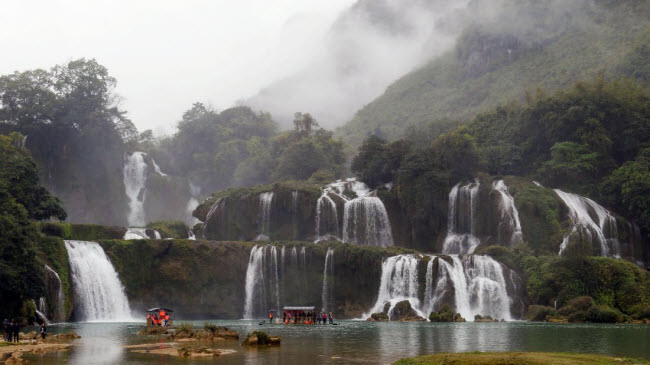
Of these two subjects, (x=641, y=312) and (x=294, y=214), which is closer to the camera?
(x=641, y=312)

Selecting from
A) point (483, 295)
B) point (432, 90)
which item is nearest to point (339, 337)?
point (483, 295)

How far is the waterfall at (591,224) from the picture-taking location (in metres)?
68.8

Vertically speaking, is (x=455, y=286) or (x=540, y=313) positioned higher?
(x=455, y=286)

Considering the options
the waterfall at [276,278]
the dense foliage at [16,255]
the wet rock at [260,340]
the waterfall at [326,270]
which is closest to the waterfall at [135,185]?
the waterfall at [276,278]

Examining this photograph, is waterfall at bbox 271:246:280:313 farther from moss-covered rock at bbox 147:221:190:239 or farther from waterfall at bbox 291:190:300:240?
moss-covered rock at bbox 147:221:190:239

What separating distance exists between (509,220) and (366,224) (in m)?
14.7

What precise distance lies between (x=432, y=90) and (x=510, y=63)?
20.3m

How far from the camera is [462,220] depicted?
250 feet

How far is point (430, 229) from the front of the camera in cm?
7794

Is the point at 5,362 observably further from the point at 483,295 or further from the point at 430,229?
the point at 430,229

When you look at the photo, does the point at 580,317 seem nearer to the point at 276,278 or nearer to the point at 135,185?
the point at 276,278

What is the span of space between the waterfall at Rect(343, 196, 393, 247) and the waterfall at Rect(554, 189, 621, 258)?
1816 cm

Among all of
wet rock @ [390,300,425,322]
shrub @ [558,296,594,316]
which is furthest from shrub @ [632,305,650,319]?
wet rock @ [390,300,425,322]

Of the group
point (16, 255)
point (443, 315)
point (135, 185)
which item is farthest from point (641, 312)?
point (135, 185)
